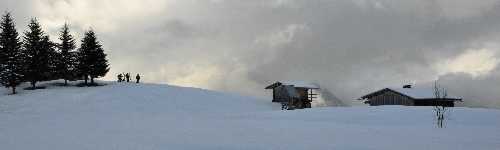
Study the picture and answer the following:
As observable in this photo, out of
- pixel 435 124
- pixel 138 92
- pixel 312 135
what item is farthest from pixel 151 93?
pixel 312 135

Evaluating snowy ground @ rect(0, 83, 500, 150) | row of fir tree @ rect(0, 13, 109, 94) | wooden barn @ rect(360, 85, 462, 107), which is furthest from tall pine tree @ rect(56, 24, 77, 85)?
wooden barn @ rect(360, 85, 462, 107)

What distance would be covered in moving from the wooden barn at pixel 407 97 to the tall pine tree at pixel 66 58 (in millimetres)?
35341

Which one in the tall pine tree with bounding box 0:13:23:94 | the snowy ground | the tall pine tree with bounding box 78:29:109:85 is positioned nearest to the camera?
the snowy ground

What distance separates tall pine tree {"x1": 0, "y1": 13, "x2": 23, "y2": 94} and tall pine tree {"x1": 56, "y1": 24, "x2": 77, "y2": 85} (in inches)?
199

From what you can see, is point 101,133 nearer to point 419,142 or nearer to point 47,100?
point 419,142

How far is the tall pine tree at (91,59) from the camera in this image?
6488 centimetres

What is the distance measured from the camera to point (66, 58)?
6675cm

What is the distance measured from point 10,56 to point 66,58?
7471mm

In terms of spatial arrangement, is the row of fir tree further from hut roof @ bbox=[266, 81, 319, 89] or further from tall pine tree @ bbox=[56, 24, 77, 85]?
hut roof @ bbox=[266, 81, 319, 89]

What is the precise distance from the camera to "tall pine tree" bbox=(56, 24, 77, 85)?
65750mm

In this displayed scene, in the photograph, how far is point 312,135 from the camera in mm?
23703

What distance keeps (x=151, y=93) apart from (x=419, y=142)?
41241mm

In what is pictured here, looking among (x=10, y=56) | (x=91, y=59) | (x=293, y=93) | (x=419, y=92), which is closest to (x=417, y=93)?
(x=419, y=92)

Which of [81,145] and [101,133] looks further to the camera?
[101,133]
